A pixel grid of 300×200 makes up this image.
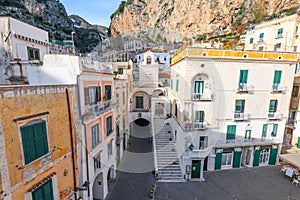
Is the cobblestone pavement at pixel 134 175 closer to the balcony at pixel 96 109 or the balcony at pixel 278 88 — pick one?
the balcony at pixel 96 109

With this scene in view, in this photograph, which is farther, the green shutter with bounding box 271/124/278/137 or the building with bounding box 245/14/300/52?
the building with bounding box 245/14/300/52

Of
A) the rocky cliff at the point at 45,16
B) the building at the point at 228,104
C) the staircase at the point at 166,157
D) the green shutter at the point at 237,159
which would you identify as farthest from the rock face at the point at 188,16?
the staircase at the point at 166,157

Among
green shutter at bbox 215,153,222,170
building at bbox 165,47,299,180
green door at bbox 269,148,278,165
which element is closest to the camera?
building at bbox 165,47,299,180

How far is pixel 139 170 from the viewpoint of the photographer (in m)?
15.7

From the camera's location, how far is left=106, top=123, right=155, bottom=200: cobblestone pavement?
12391 millimetres

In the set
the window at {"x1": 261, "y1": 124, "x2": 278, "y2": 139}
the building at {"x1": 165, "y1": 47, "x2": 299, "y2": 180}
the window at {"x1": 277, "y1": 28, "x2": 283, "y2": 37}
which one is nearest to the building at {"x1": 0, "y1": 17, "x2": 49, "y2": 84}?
the building at {"x1": 165, "y1": 47, "x2": 299, "y2": 180}

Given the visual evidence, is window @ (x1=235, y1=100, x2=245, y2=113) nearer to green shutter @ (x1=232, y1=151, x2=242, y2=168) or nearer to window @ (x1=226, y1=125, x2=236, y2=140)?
window @ (x1=226, y1=125, x2=236, y2=140)

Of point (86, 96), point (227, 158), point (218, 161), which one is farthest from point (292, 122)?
point (86, 96)

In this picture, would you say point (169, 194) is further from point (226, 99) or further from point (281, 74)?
point (281, 74)

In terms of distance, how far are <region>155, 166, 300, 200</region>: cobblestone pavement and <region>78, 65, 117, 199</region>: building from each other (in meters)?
5.02

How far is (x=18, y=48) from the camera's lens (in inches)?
428

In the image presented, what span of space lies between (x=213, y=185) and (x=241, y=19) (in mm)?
45742

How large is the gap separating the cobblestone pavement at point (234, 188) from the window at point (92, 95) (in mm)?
9060

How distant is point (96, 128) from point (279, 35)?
83.6 feet
